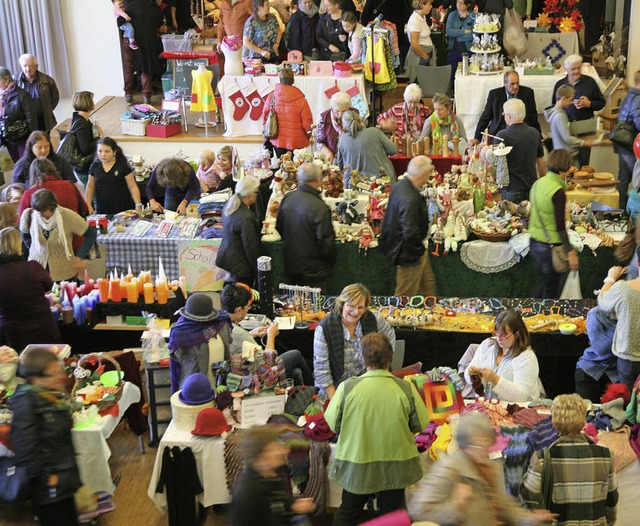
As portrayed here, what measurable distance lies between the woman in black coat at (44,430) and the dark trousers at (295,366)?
1614 millimetres

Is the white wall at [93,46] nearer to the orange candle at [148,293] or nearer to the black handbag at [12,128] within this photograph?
the black handbag at [12,128]

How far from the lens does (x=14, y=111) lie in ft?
32.0

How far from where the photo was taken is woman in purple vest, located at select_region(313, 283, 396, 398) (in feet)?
17.3

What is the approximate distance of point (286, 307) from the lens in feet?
21.9

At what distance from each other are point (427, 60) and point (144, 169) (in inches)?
149

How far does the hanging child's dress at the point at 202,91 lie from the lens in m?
11.1

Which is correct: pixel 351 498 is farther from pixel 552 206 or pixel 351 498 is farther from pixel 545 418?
pixel 552 206

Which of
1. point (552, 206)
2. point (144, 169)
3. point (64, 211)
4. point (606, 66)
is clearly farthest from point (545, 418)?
point (606, 66)

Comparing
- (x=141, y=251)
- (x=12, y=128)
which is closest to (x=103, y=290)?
(x=141, y=251)

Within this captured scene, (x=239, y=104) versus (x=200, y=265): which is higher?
(x=239, y=104)

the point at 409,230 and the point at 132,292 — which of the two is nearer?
the point at 132,292

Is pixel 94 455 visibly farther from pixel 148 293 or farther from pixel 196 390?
pixel 148 293

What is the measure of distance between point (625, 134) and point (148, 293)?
14.9 feet

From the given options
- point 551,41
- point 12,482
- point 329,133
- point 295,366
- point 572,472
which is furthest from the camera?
point 551,41
